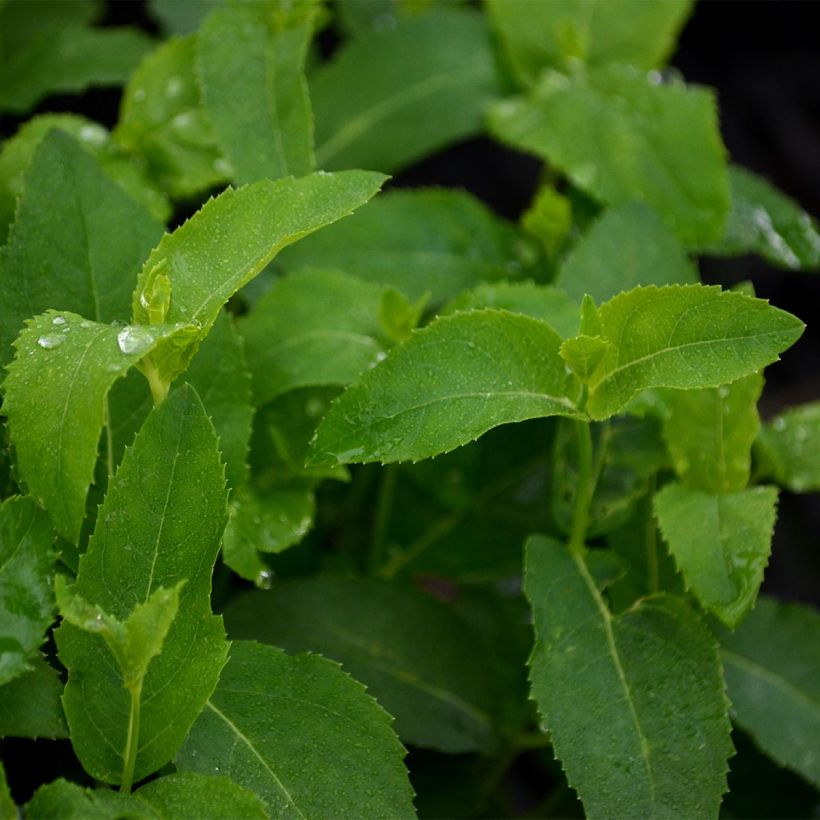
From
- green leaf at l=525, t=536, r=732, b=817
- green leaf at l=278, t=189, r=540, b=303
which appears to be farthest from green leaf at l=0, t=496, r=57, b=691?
green leaf at l=278, t=189, r=540, b=303

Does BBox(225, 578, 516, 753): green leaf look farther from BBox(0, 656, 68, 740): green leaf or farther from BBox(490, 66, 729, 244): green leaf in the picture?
BBox(490, 66, 729, 244): green leaf

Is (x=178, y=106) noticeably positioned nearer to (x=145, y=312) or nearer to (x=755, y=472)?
(x=145, y=312)

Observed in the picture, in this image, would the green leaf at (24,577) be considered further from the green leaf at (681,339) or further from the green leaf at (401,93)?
the green leaf at (401,93)

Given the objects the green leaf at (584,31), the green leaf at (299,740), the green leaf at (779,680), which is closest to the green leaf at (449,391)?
the green leaf at (299,740)

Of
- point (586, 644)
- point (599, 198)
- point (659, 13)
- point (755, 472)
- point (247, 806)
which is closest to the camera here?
point (247, 806)

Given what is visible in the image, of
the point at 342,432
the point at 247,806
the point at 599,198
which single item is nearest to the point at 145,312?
the point at 342,432

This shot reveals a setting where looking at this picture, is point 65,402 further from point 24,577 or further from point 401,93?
point 401,93
